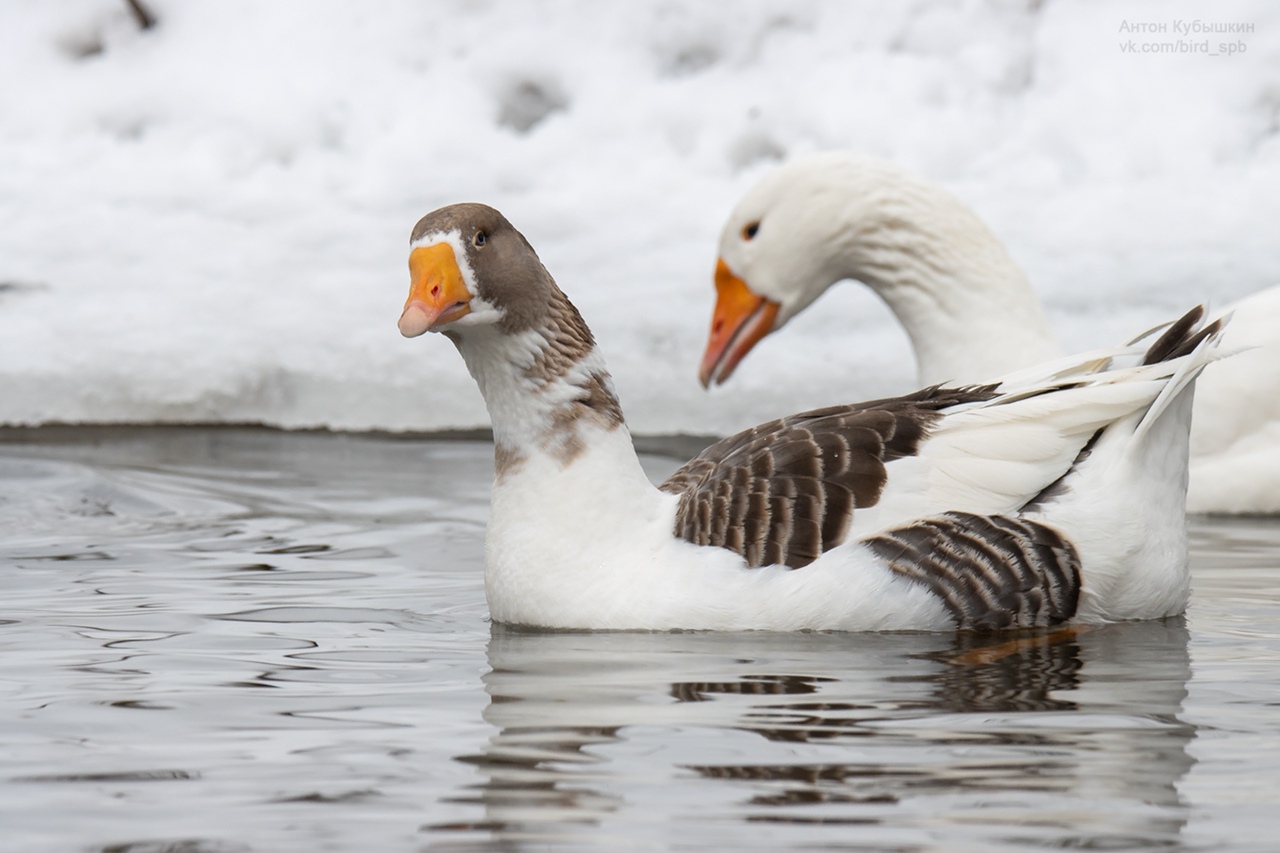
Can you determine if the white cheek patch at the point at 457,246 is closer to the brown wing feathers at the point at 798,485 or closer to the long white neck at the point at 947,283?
the brown wing feathers at the point at 798,485

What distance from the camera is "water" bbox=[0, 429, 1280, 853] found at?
329 cm

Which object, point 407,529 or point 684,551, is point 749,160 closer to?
point 407,529

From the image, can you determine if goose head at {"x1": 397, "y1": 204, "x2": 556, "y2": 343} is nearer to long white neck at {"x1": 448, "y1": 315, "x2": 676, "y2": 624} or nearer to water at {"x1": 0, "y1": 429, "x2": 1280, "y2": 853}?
long white neck at {"x1": 448, "y1": 315, "x2": 676, "y2": 624}

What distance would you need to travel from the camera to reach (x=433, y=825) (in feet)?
10.8

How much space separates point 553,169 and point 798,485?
7451 mm

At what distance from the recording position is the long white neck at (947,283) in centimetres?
783

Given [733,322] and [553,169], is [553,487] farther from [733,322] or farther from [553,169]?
[553,169]

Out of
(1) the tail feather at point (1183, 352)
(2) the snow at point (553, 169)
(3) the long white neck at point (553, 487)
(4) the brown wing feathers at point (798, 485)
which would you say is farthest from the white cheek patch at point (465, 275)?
(2) the snow at point (553, 169)

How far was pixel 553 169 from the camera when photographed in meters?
12.5

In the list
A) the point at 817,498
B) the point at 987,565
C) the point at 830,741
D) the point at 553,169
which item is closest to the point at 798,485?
the point at 817,498

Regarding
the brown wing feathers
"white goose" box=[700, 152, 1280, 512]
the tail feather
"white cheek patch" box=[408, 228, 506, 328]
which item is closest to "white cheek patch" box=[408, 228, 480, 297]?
"white cheek patch" box=[408, 228, 506, 328]

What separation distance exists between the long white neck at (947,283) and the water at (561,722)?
1.45 m

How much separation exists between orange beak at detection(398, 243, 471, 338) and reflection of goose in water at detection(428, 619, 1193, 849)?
938 millimetres

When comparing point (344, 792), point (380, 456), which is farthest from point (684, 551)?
point (380, 456)
